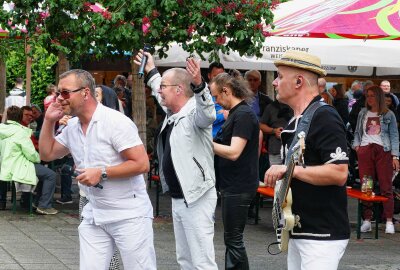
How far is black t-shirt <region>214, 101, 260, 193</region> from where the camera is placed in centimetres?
855

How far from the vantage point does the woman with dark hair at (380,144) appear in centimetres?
1305

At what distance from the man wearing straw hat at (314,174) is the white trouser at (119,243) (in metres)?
1.36

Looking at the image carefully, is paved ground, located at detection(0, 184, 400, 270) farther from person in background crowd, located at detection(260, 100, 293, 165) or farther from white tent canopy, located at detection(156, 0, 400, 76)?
white tent canopy, located at detection(156, 0, 400, 76)

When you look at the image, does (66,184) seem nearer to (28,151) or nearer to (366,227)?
(28,151)

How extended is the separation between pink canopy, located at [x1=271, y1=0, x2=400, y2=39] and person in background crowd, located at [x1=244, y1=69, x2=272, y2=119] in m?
1.77

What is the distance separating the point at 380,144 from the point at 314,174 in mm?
8227

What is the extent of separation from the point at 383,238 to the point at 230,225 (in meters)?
4.83

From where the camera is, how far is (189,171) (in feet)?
23.4

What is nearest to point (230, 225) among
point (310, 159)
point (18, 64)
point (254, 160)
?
point (254, 160)

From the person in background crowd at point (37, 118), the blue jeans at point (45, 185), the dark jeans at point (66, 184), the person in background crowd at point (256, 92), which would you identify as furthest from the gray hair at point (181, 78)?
the person in background crowd at point (37, 118)

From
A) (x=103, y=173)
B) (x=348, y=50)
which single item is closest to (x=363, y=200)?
(x=348, y=50)

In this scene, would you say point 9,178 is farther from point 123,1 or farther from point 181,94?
point 181,94

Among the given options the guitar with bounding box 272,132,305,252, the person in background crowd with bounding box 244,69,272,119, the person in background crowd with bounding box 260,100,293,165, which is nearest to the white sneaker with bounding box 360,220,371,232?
the person in background crowd with bounding box 260,100,293,165

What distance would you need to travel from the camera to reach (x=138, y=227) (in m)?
6.38
